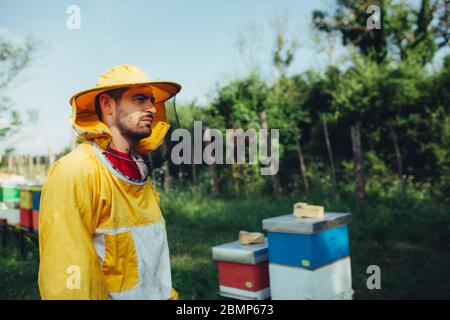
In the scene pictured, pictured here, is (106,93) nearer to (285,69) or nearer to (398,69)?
(398,69)

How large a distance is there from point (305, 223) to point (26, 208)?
3.68 metres

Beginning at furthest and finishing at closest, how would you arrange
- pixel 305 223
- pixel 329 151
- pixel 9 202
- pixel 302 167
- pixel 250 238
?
pixel 302 167 → pixel 329 151 → pixel 9 202 → pixel 250 238 → pixel 305 223

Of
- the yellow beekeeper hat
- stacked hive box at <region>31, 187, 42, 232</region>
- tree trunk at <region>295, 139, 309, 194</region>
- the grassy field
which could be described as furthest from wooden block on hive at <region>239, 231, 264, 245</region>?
tree trunk at <region>295, 139, 309, 194</region>

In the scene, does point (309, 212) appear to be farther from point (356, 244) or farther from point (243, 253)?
point (356, 244)

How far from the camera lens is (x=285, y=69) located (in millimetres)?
16812

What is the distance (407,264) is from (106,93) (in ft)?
13.2

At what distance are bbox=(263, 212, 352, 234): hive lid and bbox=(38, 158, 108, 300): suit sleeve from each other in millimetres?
2040

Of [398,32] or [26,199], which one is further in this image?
[398,32]

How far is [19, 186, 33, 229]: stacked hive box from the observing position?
492cm

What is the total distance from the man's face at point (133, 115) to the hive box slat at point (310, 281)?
7.04 feet

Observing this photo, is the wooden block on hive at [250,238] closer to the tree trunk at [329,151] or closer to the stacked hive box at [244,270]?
the stacked hive box at [244,270]

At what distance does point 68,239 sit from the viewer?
1.08 meters

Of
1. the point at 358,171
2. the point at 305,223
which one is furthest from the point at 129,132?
the point at 358,171
